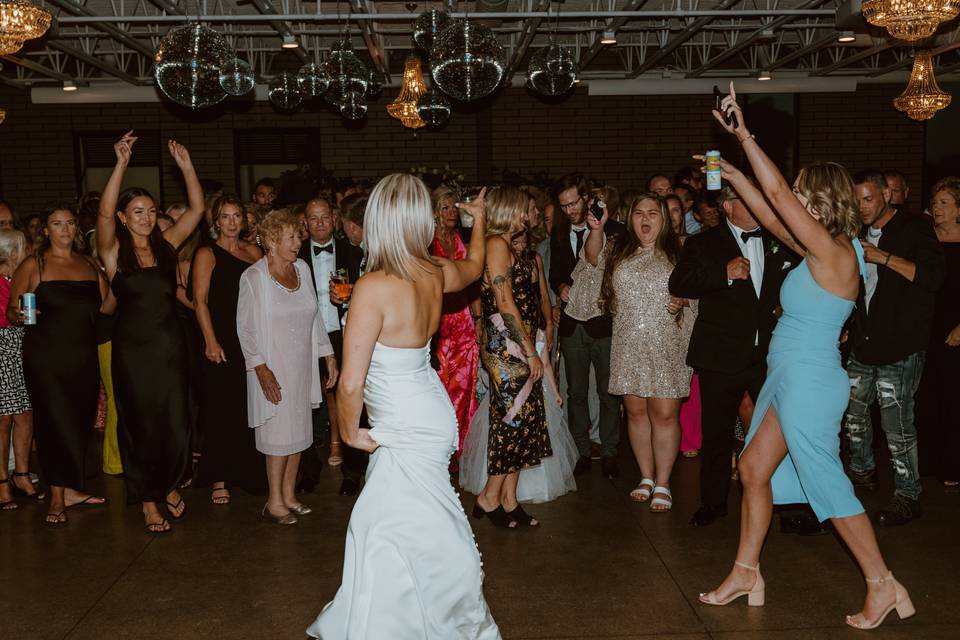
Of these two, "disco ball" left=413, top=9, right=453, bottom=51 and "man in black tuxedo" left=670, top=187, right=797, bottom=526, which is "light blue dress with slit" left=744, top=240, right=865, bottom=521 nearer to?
"man in black tuxedo" left=670, top=187, right=797, bottom=526

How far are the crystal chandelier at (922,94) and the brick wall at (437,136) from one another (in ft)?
16.7

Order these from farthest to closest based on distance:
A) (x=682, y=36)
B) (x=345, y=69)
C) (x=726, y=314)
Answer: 1. (x=682, y=36)
2. (x=345, y=69)
3. (x=726, y=314)

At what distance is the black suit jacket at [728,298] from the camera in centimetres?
442

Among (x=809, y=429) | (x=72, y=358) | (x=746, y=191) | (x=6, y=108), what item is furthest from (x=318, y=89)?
(x=6, y=108)

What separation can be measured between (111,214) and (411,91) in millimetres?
5104

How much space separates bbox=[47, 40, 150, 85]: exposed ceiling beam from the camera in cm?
1050

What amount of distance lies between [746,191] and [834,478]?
113cm

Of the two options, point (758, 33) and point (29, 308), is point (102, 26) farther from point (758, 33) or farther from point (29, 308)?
point (758, 33)

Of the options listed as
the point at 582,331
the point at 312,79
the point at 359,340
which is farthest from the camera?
the point at 312,79

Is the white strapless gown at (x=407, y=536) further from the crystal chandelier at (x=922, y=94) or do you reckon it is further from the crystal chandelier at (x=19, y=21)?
the crystal chandelier at (x=922, y=94)

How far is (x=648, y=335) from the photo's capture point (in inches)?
194

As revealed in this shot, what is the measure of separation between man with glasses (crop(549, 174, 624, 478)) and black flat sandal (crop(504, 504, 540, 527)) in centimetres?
101

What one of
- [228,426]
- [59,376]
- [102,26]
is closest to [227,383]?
[228,426]

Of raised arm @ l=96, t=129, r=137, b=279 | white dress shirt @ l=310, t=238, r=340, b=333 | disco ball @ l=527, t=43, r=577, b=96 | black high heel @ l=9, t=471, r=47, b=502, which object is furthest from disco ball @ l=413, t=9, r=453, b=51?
black high heel @ l=9, t=471, r=47, b=502
